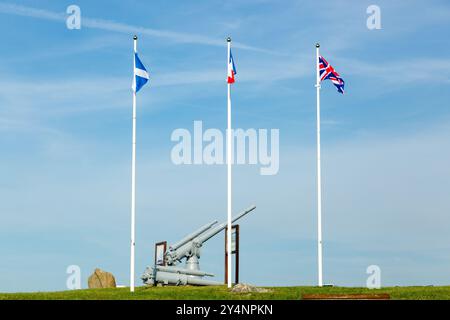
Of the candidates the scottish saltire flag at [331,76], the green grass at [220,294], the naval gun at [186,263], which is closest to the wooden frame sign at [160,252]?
the naval gun at [186,263]

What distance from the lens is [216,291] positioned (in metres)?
42.4

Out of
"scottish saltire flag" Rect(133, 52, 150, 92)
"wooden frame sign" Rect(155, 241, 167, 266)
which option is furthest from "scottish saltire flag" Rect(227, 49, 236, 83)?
"wooden frame sign" Rect(155, 241, 167, 266)

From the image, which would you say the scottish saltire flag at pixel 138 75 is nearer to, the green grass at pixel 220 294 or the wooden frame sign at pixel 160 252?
the green grass at pixel 220 294

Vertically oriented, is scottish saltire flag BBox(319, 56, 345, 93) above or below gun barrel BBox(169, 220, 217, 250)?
above

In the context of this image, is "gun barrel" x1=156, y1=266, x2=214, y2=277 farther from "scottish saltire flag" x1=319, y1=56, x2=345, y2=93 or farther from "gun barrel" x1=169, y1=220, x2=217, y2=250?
"scottish saltire flag" x1=319, y1=56, x2=345, y2=93

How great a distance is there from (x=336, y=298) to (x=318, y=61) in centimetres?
1782

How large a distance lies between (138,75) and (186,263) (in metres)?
18.3

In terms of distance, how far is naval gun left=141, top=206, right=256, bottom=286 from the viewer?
5266 cm

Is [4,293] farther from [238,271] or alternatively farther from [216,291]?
[238,271]

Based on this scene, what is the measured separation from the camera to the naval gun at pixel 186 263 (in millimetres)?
52656

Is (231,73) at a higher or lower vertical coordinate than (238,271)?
higher

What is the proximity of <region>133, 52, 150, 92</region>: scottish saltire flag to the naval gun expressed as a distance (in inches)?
512
